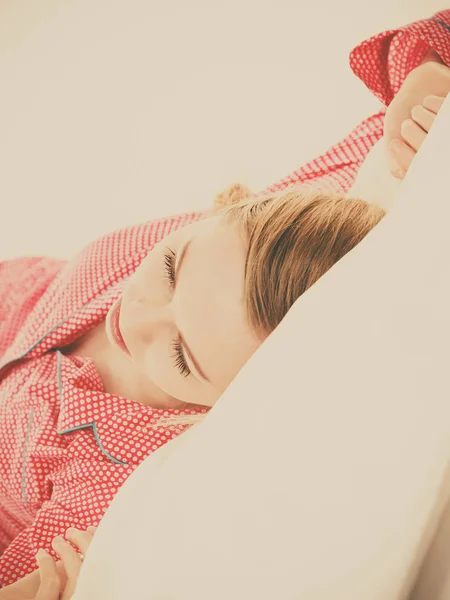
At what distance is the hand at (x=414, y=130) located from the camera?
76 cm

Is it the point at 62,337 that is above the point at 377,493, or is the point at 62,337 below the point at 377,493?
below

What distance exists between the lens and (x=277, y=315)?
2.02ft

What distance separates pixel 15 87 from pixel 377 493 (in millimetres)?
1520

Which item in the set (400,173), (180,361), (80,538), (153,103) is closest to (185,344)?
(180,361)

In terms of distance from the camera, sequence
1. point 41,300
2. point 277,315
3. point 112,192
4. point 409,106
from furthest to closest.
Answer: point 112,192, point 41,300, point 409,106, point 277,315

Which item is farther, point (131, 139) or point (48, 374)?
point (131, 139)

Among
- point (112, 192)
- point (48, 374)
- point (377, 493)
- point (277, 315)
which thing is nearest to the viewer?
point (377, 493)

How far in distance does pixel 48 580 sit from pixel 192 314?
0.35 m

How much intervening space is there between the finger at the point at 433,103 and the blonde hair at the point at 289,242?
0.18m

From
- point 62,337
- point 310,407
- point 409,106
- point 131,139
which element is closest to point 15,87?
point 131,139

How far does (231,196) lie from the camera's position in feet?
3.66

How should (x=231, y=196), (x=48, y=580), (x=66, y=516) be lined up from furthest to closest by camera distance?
(x=231, y=196) → (x=66, y=516) → (x=48, y=580)

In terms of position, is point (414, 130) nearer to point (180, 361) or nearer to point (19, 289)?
point (180, 361)

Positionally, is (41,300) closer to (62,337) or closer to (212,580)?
(62,337)
